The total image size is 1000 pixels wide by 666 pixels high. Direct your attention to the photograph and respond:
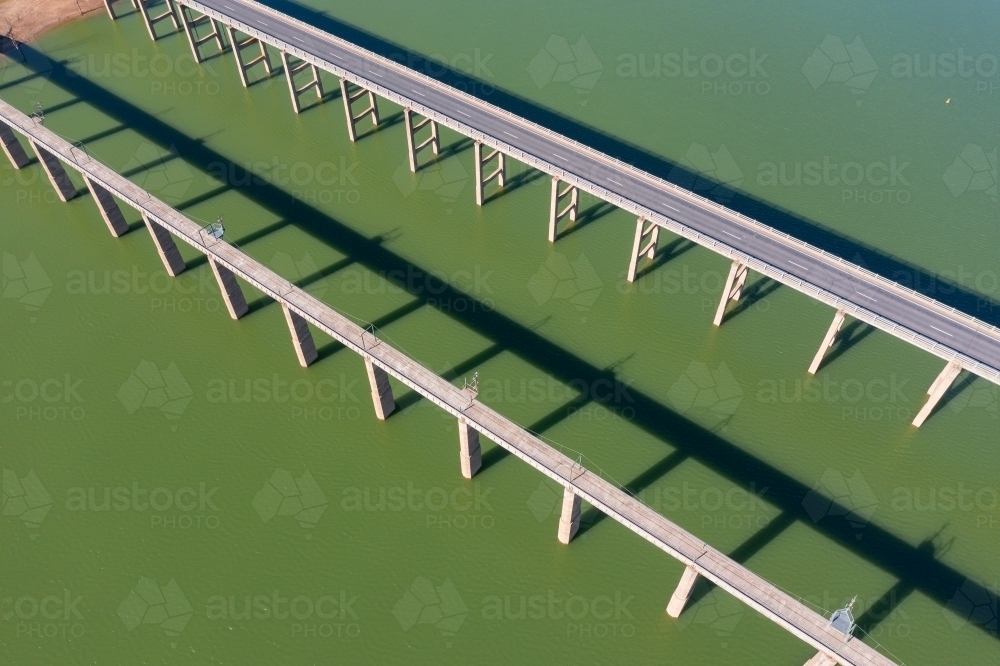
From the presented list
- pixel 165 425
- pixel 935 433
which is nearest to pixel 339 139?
pixel 165 425

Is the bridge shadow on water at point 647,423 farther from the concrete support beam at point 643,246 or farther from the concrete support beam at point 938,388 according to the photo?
the concrete support beam at point 643,246

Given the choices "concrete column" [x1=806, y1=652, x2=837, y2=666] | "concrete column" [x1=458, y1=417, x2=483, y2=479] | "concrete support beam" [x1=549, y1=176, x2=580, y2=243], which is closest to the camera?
"concrete column" [x1=806, y1=652, x2=837, y2=666]

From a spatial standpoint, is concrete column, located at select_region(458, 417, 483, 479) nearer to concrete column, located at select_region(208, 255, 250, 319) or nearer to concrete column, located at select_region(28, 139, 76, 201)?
concrete column, located at select_region(208, 255, 250, 319)

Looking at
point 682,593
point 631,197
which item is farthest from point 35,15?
point 682,593

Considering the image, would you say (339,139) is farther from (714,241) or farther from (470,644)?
(470,644)
